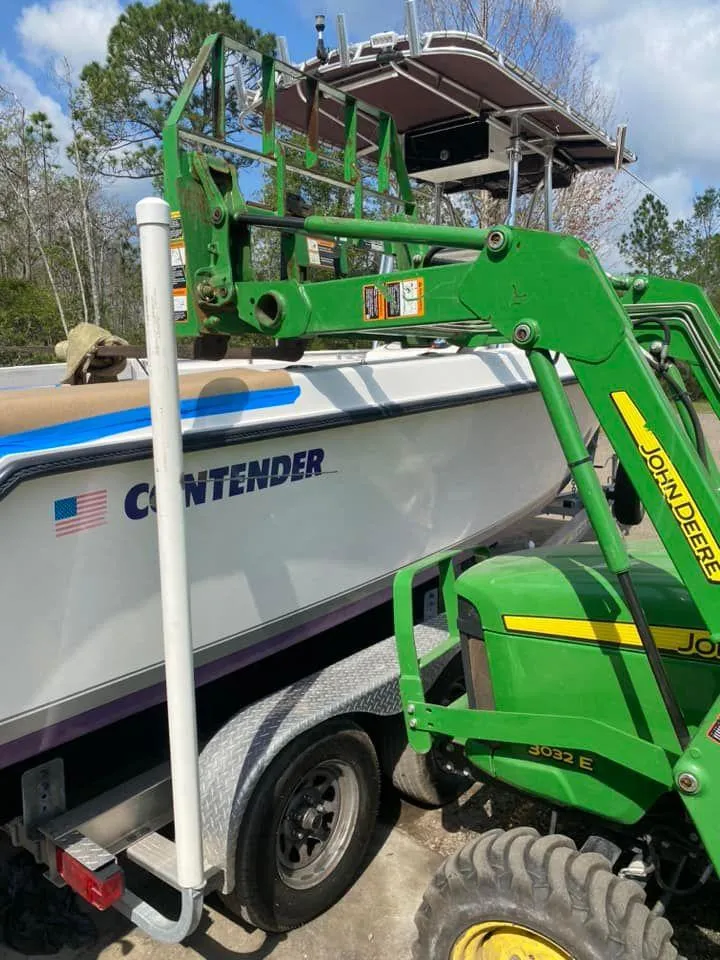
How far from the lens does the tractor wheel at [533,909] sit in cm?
159

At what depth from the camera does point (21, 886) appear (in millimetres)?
2311

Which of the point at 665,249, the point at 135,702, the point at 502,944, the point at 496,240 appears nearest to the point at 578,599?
the point at 502,944

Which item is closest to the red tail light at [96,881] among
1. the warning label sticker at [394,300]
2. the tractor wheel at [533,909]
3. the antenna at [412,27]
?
the tractor wheel at [533,909]

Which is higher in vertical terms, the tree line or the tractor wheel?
the tree line

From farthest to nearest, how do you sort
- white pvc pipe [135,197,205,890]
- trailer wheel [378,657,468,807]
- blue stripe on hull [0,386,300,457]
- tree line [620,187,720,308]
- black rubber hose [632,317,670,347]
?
tree line [620,187,720,308]
trailer wheel [378,657,468,807]
black rubber hose [632,317,670,347]
blue stripe on hull [0,386,300,457]
white pvc pipe [135,197,205,890]

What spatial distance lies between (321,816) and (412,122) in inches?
140

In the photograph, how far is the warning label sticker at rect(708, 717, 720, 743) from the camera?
1543 mm

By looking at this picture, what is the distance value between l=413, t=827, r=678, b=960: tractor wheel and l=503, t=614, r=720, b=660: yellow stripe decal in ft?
1.64

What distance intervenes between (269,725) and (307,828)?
42 centimetres

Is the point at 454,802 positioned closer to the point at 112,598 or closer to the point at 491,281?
the point at 112,598

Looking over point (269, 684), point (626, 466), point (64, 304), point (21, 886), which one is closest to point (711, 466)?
point (626, 466)

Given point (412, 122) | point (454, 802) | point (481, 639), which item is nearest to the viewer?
point (481, 639)

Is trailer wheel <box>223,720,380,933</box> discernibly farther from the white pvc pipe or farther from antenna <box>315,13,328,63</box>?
antenna <box>315,13,328,63</box>

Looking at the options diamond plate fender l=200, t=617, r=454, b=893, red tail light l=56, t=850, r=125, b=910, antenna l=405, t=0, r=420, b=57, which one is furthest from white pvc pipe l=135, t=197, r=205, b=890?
antenna l=405, t=0, r=420, b=57
